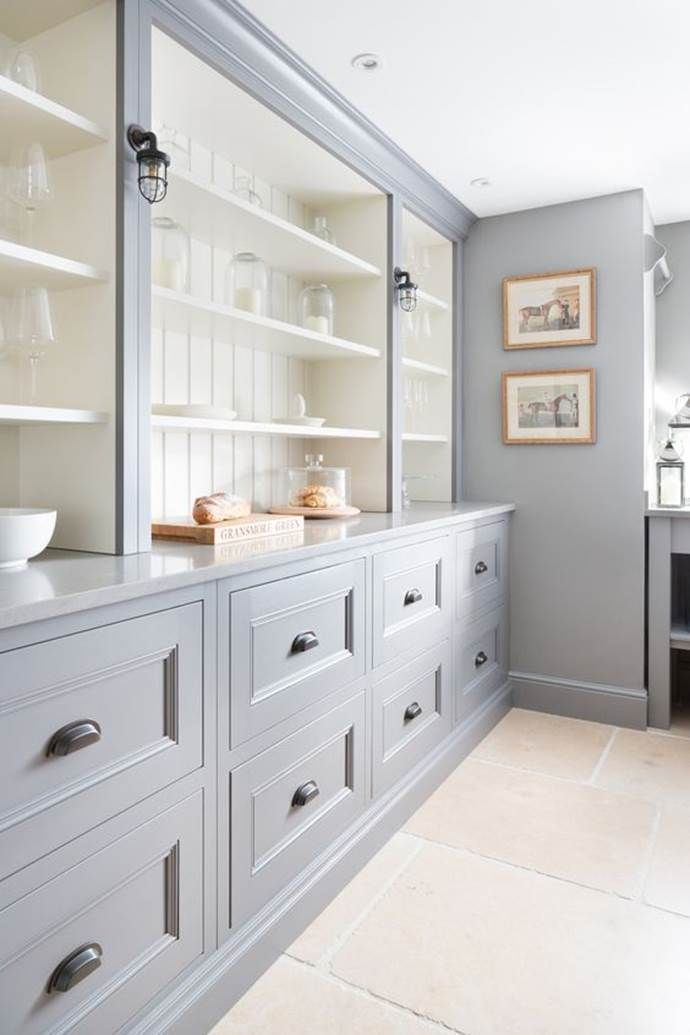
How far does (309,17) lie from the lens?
192 cm

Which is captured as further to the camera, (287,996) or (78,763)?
(287,996)

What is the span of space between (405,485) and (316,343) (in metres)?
1.16

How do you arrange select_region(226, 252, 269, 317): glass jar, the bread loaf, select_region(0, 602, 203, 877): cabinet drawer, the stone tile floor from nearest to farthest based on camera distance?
select_region(0, 602, 203, 877): cabinet drawer → the stone tile floor → the bread loaf → select_region(226, 252, 269, 317): glass jar

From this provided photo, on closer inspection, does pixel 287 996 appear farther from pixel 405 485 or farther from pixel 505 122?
pixel 505 122

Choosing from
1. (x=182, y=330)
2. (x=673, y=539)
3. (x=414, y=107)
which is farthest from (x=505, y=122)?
(x=673, y=539)

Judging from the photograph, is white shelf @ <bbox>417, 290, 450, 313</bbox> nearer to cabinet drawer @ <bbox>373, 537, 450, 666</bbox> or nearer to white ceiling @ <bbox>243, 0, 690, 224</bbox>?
white ceiling @ <bbox>243, 0, 690, 224</bbox>

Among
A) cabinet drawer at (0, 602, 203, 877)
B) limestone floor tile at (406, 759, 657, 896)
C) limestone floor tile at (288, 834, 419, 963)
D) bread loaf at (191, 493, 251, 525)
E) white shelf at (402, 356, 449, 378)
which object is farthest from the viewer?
white shelf at (402, 356, 449, 378)

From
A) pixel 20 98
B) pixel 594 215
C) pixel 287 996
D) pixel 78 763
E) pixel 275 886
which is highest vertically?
pixel 594 215

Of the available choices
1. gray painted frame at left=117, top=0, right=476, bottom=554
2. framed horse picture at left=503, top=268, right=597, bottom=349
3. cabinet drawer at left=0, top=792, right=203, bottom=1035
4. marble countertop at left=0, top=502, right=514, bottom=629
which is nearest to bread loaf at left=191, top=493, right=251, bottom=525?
marble countertop at left=0, top=502, right=514, bottom=629

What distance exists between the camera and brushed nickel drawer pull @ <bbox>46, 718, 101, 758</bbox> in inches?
47.1

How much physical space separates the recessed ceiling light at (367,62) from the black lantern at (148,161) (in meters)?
0.79

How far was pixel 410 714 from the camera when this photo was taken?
8.02ft

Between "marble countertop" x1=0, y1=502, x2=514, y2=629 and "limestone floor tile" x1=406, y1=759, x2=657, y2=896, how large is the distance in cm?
98

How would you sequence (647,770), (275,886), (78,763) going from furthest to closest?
(647,770)
(275,886)
(78,763)
